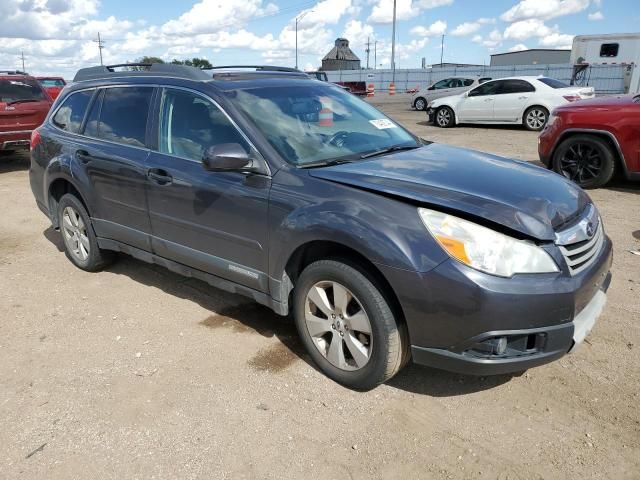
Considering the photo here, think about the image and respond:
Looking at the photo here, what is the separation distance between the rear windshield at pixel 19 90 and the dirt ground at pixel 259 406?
8328mm

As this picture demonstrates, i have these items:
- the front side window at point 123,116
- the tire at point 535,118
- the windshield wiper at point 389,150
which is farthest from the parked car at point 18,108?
the tire at point 535,118

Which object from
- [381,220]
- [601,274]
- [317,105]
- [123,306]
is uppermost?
[317,105]

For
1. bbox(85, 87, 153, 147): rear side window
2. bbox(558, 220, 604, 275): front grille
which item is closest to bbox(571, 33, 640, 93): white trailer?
bbox(558, 220, 604, 275): front grille

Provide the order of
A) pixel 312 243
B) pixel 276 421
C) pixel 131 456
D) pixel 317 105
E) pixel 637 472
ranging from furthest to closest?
pixel 317 105, pixel 312 243, pixel 276 421, pixel 131 456, pixel 637 472

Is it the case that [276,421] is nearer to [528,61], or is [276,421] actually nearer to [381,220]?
[381,220]

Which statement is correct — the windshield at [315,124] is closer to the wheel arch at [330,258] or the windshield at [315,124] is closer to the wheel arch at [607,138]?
the wheel arch at [330,258]

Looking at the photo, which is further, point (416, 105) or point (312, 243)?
point (416, 105)

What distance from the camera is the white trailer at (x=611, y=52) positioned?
79.5ft

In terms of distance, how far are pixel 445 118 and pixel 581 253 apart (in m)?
14.9

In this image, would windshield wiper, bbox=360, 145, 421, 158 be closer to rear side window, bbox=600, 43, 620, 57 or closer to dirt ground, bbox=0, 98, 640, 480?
dirt ground, bbox=0, 98, 640, 480

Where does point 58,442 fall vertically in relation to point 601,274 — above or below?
below

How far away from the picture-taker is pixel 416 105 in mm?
24234

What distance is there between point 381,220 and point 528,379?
1.38 metres

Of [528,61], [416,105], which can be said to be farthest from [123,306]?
[528,61]
